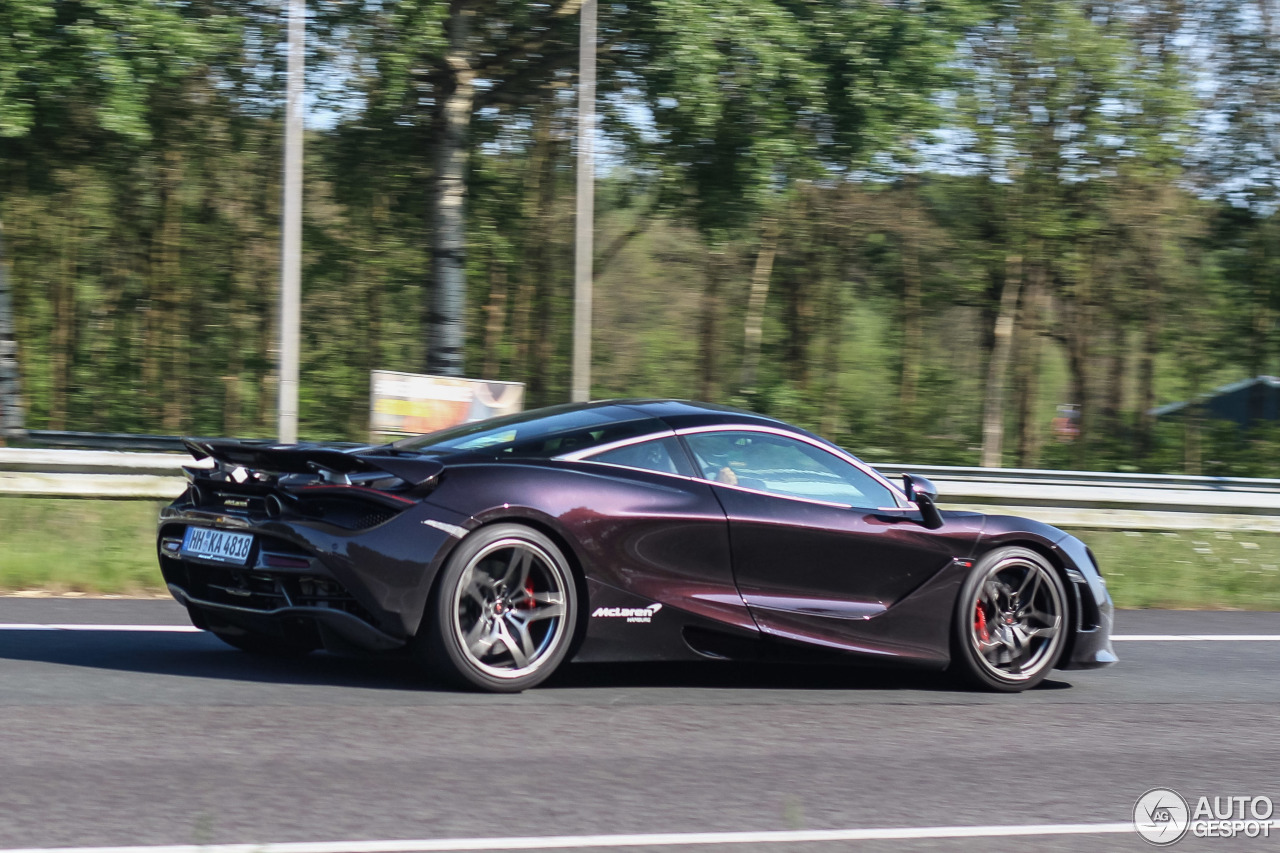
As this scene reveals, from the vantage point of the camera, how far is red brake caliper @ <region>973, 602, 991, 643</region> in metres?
6.77

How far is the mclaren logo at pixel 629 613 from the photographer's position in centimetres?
589

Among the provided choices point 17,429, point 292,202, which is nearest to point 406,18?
point 292,202

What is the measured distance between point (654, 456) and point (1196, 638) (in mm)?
4625

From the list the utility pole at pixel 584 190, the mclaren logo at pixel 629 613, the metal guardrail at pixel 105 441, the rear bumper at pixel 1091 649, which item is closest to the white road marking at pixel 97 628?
the mclaren logo at pixel 629 613

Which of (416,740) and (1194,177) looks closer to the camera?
(416,740)

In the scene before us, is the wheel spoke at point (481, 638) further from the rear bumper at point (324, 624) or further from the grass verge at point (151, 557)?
the grass verge at point (151, 557)

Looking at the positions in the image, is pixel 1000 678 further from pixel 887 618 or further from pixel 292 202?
pixel 292 202

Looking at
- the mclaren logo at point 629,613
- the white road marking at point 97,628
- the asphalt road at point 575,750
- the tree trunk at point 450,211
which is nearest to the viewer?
the asphalt road at point 575,750

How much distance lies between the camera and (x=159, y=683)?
586 centimetres

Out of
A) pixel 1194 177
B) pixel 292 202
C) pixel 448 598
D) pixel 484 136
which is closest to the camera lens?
pixel 448 598

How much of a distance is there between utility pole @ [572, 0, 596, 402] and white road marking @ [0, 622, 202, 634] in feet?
29.7

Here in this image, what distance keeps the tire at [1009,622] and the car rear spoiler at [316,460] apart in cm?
269

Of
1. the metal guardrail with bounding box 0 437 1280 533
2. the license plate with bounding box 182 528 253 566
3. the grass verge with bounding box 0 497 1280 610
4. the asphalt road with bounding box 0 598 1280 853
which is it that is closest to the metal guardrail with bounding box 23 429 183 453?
the metal guardrail with bounding box 0 437 1280 533

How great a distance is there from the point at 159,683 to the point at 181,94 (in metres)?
18.5
